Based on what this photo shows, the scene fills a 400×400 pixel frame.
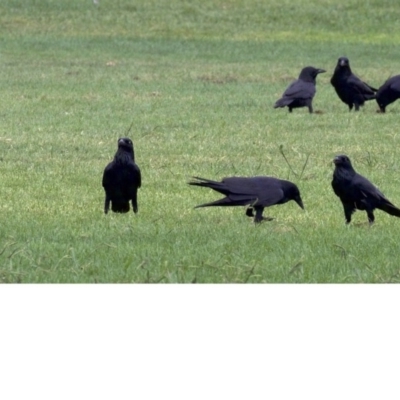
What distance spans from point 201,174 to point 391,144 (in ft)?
11.7

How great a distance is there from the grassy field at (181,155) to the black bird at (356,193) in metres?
0.17

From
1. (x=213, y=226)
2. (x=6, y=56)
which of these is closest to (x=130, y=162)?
(x=213, y=226)

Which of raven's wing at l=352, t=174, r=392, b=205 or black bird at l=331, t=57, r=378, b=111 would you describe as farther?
black bird at l=331, t=57, r=378, b=111

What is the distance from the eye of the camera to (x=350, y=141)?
47.4ft

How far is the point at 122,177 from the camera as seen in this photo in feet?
29.3

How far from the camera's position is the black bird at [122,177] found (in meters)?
8.90

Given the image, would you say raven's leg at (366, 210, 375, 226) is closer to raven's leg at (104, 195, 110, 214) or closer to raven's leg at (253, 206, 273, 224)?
raven's leg at (253, 206, 273, 224)

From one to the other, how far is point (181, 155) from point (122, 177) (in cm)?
425

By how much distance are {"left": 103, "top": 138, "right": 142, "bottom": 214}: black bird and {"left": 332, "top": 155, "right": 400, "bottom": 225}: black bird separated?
5.31ft

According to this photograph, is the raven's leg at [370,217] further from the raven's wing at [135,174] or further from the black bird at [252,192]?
the raven's wing at [135,174]

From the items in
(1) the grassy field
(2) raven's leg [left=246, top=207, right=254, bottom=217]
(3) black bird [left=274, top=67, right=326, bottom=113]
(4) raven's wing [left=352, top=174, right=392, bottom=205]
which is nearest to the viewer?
(1) the grassy field

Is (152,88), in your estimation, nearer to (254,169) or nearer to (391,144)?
(391,144)

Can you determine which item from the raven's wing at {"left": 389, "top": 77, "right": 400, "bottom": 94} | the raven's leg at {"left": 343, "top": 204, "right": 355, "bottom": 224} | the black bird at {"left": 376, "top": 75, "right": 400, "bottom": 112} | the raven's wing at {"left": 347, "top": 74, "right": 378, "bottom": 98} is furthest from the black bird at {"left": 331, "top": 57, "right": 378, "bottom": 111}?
the raven's leg at {"left": 343, "top": 204, "right": 355, "bottom": 224}

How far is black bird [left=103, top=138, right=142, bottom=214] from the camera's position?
890 centimetres
